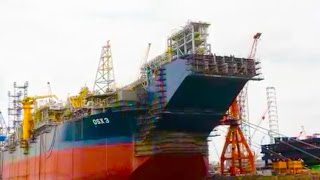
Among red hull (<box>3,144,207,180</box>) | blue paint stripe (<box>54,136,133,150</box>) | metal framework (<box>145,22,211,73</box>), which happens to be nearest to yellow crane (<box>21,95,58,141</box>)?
blue paint stripe (<box>54,136,133,150</box>)

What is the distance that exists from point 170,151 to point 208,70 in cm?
527

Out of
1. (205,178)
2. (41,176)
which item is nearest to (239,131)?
(205,178)

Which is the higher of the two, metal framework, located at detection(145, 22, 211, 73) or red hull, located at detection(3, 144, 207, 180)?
metal framework, located at detection(145, 22, 211, 73)

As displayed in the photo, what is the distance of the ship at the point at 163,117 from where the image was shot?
80.1ft

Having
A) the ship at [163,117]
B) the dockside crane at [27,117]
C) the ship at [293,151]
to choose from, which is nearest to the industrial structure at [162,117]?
the ship at [163,117]

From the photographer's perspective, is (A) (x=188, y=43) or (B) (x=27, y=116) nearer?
(A) (x=188, y=43)

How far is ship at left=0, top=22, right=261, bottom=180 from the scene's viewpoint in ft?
80.1

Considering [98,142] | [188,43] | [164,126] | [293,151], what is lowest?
[293,151]

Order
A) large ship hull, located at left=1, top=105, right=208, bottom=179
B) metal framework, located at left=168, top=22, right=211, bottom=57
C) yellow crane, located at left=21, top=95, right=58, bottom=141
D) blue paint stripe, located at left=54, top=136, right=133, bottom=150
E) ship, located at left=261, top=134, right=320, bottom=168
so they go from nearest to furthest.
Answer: metal framework, located at left=168, top=22, right=211, bottom=57 < large ship hull, located at left=1, top=105, right=208, bottom=179 < blue paint stripe, located at left=54, top=136, right=133, bottom=150 < yellow crane, located at left=21, top=95, right=58, bottom=141 < ship, located at left=261, top=134, right=320, bottom=168

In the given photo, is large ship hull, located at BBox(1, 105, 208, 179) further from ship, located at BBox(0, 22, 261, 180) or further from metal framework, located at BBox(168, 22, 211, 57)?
metal framework, located at BBox(168, 22, 211, 57)

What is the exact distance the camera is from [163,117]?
82.7ft

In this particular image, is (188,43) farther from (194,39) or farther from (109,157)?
(109,157)

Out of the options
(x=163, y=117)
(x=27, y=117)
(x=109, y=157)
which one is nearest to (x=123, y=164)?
(x=109, y=157)

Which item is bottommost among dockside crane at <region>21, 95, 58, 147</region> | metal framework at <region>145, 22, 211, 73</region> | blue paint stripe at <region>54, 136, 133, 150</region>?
blue paint stripe at <region>54, 136, 133, 150</region>
